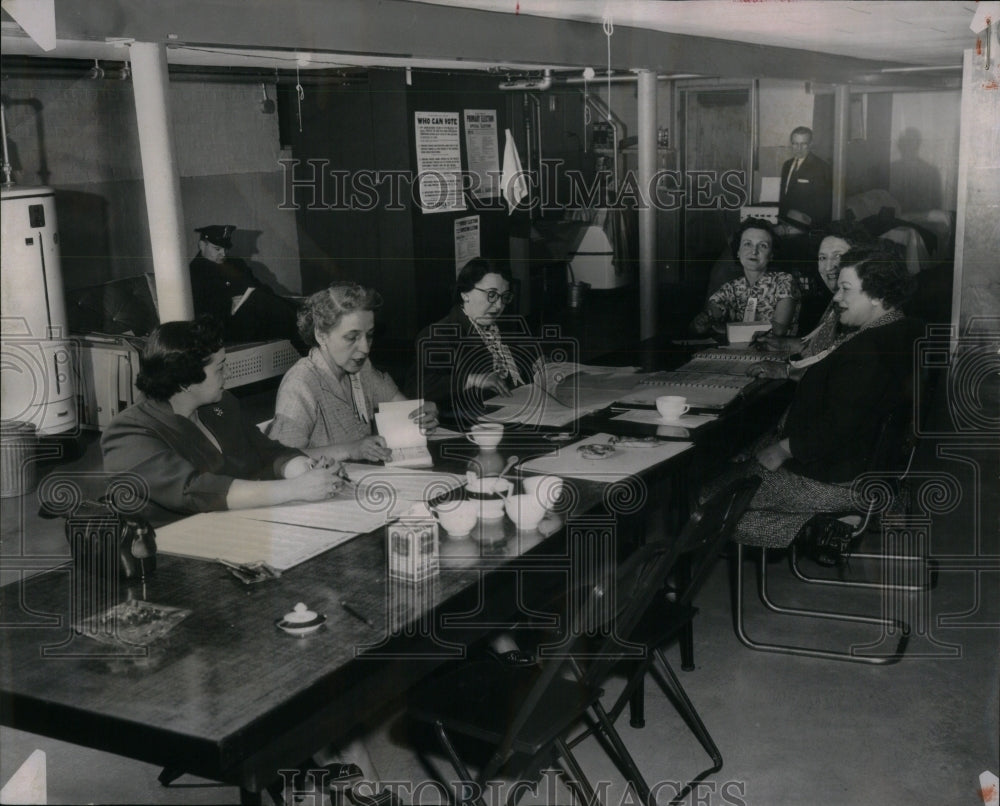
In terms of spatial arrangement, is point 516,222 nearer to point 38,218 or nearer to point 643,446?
point 38,218

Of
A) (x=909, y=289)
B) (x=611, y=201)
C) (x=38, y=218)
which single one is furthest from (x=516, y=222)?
(x=909, y=289)

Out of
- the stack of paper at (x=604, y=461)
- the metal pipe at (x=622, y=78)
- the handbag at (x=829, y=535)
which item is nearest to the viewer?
the stack of paper at (x=604, y=461)

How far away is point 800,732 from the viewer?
2.73m

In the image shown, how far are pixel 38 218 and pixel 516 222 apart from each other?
5.09m

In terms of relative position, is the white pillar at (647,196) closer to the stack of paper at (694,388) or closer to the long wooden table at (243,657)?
the stack of paper at (694,388)

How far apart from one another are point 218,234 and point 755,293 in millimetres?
3191

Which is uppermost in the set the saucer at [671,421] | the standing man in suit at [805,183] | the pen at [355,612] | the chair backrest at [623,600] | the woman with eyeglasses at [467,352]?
the standing man in suit at [805,183]

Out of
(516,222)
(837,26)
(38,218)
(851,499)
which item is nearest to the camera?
(851,499)

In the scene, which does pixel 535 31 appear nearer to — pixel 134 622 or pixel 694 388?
pixel 694 388

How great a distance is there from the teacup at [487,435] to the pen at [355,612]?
1.08m

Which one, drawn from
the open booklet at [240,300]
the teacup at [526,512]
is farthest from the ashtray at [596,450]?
the open booklet at [240,300]

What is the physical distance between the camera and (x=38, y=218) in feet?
14.9

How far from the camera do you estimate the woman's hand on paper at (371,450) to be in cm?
282

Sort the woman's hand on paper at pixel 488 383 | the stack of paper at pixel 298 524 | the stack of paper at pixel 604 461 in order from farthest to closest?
the woman's hand on paper at pixel 488 383
the stack of paper at pixel 604 461
the stack of paper at pixel 298 524
